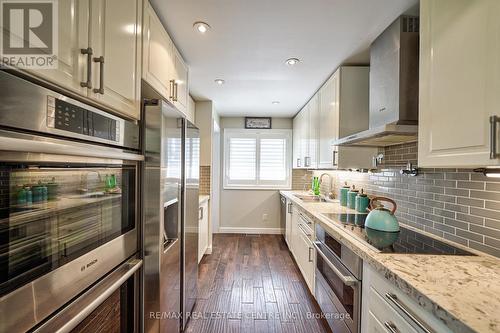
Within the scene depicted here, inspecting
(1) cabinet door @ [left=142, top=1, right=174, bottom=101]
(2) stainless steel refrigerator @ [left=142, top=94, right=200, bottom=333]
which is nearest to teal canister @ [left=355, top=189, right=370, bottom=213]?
(2) stainless steel refrigerator @ [left=142, top=94, right=200, bottom=333]

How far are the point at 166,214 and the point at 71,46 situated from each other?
3.37ft

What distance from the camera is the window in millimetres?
4629

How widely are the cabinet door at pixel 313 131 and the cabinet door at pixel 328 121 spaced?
0.12 meters

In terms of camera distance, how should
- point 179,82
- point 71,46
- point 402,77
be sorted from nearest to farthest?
point 71,46, point 402,77, point 179,82

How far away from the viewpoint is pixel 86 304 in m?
0.83

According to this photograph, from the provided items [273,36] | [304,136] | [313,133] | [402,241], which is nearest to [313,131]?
[313,133]

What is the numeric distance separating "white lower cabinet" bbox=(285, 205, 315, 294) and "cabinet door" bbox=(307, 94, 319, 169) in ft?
2.37

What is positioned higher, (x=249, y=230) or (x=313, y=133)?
(x=313, y=133)

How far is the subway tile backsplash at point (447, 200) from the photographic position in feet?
3.82

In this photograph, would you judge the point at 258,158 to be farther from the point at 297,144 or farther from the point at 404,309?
the point at 404,309

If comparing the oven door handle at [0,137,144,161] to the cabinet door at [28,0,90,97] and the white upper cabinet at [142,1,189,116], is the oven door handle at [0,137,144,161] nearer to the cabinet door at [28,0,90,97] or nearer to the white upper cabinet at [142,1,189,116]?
the cabinet door at [28,0,90,97]

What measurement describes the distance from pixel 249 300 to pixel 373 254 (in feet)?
5.24

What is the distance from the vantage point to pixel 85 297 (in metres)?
0.83

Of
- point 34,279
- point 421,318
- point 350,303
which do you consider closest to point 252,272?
point 350,303
